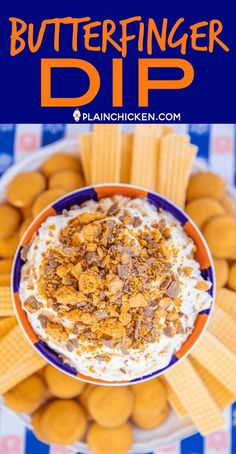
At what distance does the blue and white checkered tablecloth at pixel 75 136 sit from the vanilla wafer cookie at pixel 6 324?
0.53 feet

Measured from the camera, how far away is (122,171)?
3.61 feet

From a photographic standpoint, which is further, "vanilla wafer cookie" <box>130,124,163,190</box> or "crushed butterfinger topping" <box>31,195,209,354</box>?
"vanilla wafer cookie" <box>130,124,163,190</box>

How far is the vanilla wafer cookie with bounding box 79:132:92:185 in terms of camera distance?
3.53ft

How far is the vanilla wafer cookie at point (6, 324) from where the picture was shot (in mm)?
1076

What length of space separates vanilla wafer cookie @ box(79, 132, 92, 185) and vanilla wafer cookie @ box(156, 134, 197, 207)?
140 mm

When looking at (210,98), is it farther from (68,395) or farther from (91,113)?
(68,395)

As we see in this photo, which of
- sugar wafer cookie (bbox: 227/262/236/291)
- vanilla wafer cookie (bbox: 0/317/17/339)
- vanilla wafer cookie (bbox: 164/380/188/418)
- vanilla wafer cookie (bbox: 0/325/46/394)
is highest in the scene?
sugar wafer cookie (bbox: 227/262/236/291)

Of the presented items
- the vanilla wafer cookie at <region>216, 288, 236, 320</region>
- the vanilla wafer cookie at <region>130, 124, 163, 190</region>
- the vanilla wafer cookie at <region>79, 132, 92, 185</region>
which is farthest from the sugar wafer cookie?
the vanilla wafer cookie at <region>79, 132, 92, 185</region>

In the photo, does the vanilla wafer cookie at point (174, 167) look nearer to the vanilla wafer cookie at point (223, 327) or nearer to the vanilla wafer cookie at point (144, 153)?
the vanilla wafer cookie at point (144, 153)

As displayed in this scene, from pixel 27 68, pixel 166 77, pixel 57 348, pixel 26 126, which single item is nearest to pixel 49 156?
pixel 26 126

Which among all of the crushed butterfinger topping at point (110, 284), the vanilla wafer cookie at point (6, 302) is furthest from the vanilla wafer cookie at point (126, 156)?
the vanilla wafer cookie at point (6, 302)

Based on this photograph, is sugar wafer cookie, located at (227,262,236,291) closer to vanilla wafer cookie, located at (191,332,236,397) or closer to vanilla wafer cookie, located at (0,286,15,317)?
vanilla wafer cookie, located at (191,332,236,397)

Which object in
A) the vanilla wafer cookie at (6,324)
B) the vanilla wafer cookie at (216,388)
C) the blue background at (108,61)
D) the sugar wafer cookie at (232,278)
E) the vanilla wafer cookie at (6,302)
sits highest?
Result: the blue background at (108,61)

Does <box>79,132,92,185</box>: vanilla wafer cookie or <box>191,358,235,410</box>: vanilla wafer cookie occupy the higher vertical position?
<box>79,132,92,185</box>: vanilla wafer cookie
